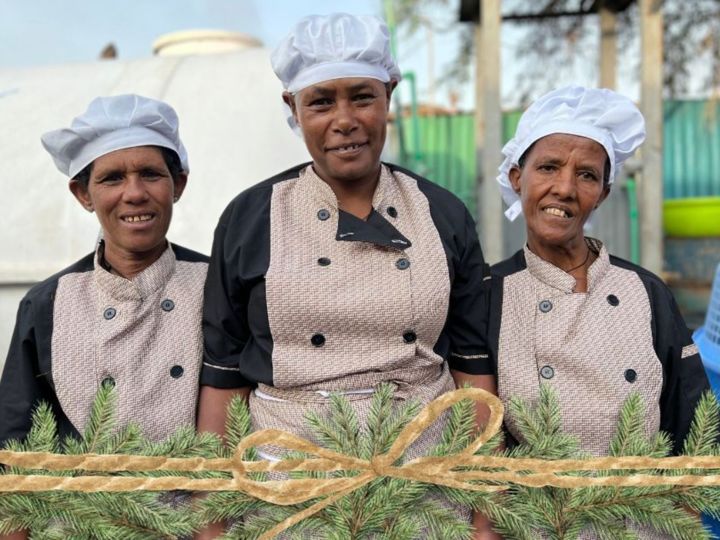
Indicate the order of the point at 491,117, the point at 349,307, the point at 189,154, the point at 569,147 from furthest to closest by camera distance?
1. the point at 491,117
2. the point at 189,154
3. the point at 569,147
4. the point at 349,307

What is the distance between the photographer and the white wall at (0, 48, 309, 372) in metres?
3.51

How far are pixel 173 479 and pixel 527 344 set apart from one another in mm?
861

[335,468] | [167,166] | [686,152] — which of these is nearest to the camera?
[335,468]

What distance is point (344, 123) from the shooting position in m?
1.52

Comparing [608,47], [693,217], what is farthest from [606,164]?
[608,47]

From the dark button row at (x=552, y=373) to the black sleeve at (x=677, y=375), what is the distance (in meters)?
0.11

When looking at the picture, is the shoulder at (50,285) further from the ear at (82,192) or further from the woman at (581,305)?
the woman at (581,305)

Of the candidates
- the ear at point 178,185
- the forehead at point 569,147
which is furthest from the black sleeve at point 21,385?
the forehead at point 569,147

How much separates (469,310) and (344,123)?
0.50 meters

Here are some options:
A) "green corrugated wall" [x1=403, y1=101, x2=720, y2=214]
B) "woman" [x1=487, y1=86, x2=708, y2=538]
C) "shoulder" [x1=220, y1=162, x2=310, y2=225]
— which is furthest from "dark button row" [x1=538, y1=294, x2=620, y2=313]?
"green corrugated wall" [x1=403, y1=101, x2=720, y2=214]

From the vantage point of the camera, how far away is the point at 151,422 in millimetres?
1566

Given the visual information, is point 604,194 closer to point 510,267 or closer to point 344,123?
point 510,267

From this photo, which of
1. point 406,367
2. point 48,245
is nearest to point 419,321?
point 406,367

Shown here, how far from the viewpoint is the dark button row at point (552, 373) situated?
5.17 feet
